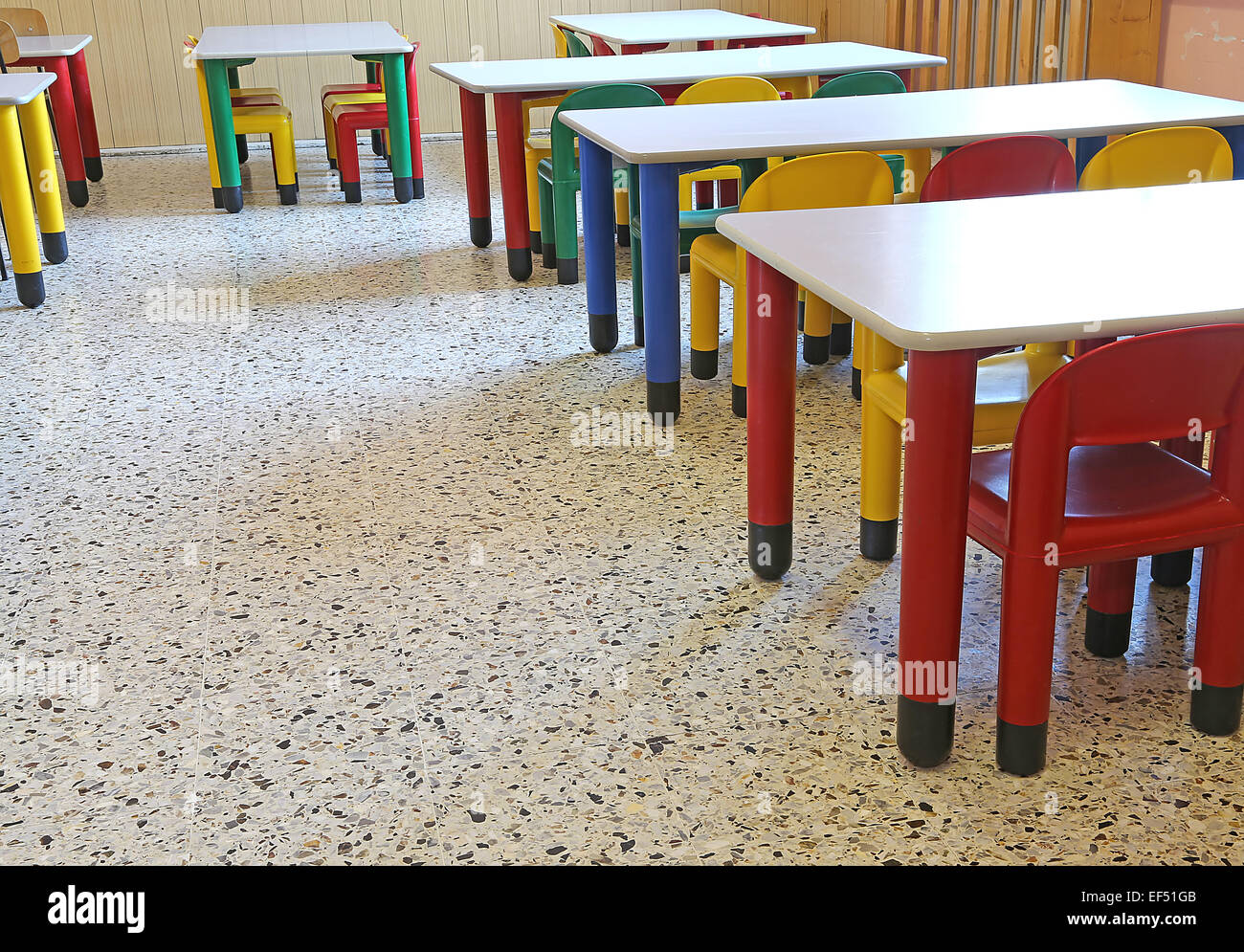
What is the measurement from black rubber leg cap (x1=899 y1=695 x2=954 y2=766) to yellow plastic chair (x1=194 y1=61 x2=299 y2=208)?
5.42 meters

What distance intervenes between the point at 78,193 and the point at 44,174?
6.05ft

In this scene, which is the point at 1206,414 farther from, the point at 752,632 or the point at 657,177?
the point at 657,177

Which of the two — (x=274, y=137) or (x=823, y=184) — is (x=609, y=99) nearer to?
(x=823, y=184)

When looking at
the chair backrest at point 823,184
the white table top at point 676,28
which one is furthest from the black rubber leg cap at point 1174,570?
the white table top at point 676,28

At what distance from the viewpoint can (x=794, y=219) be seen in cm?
235

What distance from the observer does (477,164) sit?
515 centimetres

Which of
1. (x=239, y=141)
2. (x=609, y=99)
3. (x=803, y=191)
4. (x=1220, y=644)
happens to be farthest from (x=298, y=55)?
(x=1220, y=644)

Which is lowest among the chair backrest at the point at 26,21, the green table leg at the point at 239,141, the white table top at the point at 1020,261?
the green table leg at the point at 239,141

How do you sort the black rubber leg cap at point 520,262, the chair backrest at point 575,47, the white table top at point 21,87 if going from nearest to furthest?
1. the white table top at point 21,87
2. the black rubber leg cap at point 520,262
3. the chair backrest at point 575,47

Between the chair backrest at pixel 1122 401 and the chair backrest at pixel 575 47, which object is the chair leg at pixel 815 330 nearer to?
the chair backrest at pixel 1122 401

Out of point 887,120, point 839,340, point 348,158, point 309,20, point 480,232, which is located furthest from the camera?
point 309,20

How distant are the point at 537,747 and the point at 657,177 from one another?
169 cm

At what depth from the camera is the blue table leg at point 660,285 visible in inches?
124

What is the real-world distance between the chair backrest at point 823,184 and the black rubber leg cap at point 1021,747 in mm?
1364
